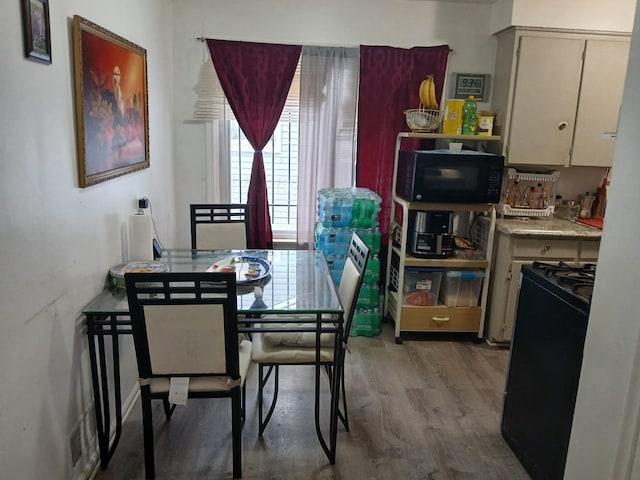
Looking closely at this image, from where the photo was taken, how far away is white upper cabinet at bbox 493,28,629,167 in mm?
3289

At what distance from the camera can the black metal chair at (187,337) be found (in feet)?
5.91

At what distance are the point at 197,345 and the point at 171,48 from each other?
99.8 inches

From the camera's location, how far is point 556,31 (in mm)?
3275

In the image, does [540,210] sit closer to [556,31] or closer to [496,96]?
[496,96]

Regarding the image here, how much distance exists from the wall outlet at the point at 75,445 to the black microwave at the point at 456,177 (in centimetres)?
237

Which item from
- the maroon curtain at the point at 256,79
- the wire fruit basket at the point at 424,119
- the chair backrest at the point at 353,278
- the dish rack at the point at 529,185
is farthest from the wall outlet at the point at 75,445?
the dish rack at the point at 529,185

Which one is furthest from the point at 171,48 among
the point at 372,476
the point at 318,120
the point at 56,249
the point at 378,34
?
the point at 372,476

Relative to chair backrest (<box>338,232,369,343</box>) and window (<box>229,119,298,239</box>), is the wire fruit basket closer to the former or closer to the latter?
window (<box>229,119,298,239</box>)

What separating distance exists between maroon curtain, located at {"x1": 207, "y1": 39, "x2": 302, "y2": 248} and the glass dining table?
44.7 inches

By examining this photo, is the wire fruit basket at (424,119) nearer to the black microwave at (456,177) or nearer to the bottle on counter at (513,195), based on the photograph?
the black microwave at (456,177)

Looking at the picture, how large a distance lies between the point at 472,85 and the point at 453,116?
0.43 metres

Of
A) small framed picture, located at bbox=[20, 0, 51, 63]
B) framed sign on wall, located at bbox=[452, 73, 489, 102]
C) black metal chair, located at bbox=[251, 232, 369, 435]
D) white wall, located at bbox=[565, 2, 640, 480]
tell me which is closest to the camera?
white wall, located at bbox=[565, 2, 640, 480]

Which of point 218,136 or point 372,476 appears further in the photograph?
point 218,136

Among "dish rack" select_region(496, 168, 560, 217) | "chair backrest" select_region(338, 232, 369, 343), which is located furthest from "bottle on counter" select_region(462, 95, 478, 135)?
"chair backrest" select_region(338, 232, 369, 343)
